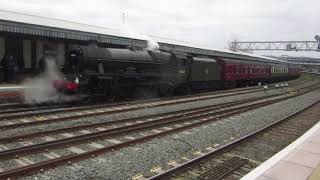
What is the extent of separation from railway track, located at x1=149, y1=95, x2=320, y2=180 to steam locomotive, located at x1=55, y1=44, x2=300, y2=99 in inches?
308

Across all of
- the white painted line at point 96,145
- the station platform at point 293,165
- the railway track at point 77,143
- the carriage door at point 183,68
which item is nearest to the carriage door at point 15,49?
the carriage door at point 183,68

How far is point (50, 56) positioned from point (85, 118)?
4845 mm

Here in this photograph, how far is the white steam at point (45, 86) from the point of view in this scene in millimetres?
16359

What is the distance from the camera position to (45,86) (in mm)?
16531

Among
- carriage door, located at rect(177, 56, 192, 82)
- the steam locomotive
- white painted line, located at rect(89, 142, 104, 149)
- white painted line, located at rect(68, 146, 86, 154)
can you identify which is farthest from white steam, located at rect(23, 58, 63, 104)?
carriage door, located at rect(177, 56, 192, 82)

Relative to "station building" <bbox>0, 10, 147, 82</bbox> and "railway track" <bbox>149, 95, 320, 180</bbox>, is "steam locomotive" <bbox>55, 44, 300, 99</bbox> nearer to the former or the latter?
"station building" <bbox>0, 10, 147, 82</bbox>

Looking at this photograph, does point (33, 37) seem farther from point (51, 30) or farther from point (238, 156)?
point (238, 156)

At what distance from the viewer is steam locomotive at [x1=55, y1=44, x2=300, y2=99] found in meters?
16.4

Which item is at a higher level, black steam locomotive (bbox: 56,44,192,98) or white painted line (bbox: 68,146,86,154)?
black steam locomotive (bbox: 56,44,192,98)

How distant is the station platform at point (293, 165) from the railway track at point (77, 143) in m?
3.43

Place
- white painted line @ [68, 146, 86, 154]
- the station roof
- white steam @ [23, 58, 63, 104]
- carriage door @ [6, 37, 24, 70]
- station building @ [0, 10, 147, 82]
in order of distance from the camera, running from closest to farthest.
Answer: white painted line @ [68, 146, 86, 154] → white steam @ [23, 58, 63, 104] → the station roof → station building @ [0, 10, 147, 82] → carriage door @ [6, 37, 24, 70]

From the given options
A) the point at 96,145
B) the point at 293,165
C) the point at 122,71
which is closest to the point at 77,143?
the point at 96,145

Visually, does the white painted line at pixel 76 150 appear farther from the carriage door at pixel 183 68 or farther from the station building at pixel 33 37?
the carriage door at pixel 183 68

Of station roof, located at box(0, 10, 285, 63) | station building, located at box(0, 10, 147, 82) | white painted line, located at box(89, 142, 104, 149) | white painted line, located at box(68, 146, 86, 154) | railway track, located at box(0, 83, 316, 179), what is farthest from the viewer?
station building, located at box(0, 10, 147, 82)
